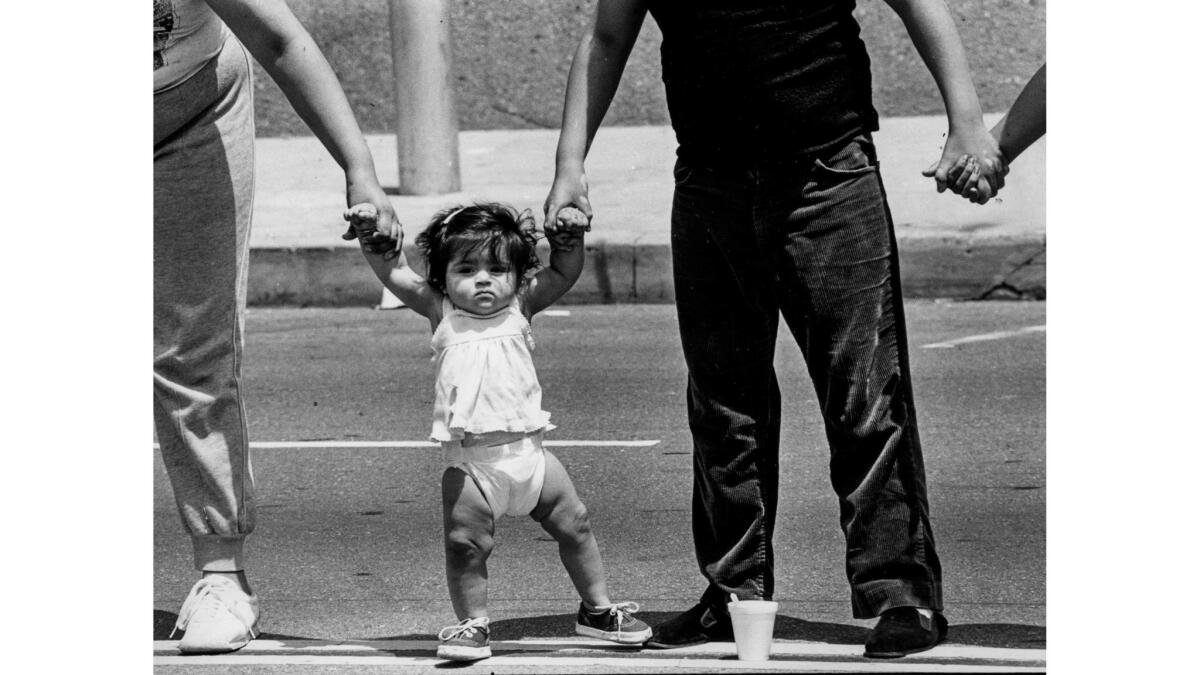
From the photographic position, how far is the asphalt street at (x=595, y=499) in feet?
13.3

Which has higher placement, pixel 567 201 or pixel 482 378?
pixel 567 201

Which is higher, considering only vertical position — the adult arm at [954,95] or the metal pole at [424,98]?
the metal pole at [424,98]

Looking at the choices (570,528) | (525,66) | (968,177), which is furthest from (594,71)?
(525,66)

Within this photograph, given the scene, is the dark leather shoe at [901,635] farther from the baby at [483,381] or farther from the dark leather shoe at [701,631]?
the baby at [483,381]

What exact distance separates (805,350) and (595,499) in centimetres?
203

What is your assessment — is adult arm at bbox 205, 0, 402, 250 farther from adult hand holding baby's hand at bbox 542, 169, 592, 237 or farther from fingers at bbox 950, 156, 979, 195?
fingers at bbox 950, 156, 979, 195

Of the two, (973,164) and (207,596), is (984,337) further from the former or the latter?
(207,596)

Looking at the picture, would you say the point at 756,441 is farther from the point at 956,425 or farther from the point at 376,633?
the point at 956,425

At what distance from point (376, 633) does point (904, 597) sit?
1.24 m

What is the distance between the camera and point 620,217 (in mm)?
10219

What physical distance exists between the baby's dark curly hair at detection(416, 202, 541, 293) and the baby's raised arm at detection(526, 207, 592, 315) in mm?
44

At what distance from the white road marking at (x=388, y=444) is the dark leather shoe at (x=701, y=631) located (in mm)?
2496

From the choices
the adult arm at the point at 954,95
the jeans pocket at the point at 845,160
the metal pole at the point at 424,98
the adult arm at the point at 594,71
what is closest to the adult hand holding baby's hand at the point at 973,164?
the adult arm at the point at 954,95
